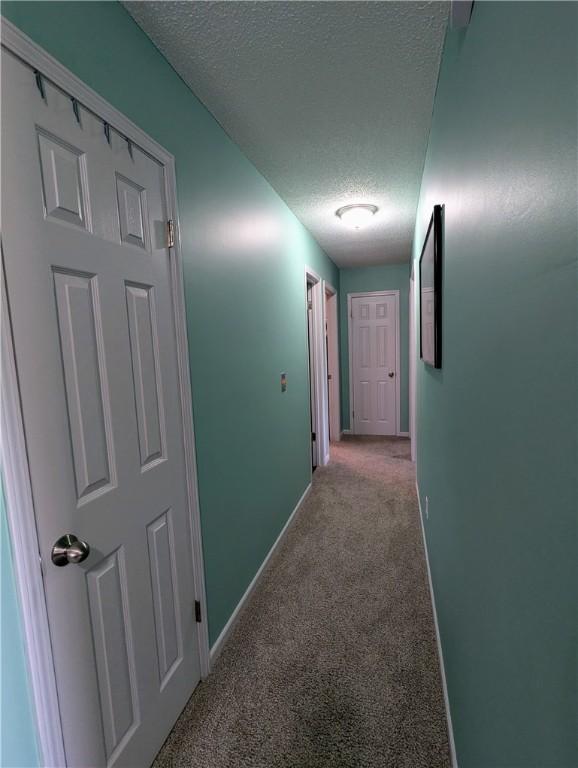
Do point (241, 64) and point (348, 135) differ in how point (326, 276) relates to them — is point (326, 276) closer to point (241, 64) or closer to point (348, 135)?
point (348, 135)

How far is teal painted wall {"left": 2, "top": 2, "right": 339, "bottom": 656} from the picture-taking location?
111 centimetres

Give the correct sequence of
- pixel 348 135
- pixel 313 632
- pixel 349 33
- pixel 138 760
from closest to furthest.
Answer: pixel 138 760 → pixel 349 33 → pixel 313 632 → pixel 348 135

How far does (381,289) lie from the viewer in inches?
211

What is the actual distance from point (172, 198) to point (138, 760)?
195 centimetres

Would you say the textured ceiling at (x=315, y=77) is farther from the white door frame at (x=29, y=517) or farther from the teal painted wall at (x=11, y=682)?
the teal painted wall at (x=11, y=682)

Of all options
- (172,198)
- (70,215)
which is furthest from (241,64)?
(70,215)

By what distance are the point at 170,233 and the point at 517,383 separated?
4.14 ft

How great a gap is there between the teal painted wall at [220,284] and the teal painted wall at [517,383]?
1029 mm

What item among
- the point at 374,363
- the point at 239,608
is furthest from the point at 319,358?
the point at 239,608

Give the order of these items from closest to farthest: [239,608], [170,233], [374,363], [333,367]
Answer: [170,233], [239,608], [333,367], [374,363]

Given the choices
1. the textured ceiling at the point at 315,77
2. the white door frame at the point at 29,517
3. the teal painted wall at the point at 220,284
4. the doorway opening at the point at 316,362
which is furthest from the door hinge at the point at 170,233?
the doorway opening at the point at 316,362

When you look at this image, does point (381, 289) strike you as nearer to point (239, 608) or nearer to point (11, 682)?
point (239, 608)

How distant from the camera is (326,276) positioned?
4469 millimetres

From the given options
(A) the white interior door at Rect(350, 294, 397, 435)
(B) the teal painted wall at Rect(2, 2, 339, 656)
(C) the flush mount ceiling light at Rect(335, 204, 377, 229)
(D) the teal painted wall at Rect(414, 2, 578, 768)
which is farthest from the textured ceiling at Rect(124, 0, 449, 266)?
(A) the white interior door at Rect(350, 294, 397, 435)
